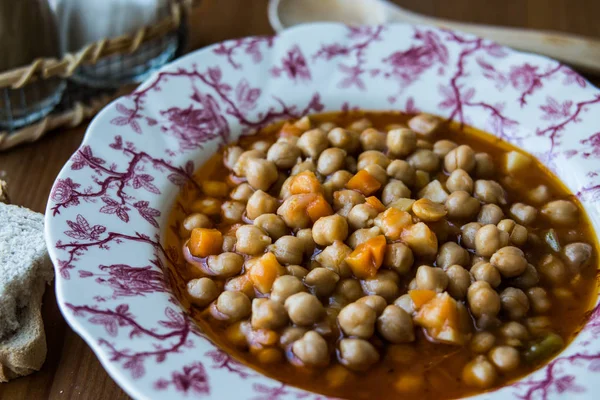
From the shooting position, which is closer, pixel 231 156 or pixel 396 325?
pixel 396 325

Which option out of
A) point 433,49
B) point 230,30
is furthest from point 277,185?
point 230,30

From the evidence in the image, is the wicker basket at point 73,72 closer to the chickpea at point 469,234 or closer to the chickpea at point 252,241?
the chickpea at point 252,241

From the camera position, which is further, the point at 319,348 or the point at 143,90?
the point at 143,90

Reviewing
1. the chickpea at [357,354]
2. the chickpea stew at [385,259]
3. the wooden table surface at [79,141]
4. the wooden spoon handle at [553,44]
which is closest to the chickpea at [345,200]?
the chickpea stew at [385,259]

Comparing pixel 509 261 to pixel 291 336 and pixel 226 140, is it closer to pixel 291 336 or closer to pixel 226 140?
pixel 291 336

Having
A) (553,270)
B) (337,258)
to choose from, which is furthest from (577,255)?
(337,258)

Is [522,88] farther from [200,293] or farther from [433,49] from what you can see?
[200,293]
